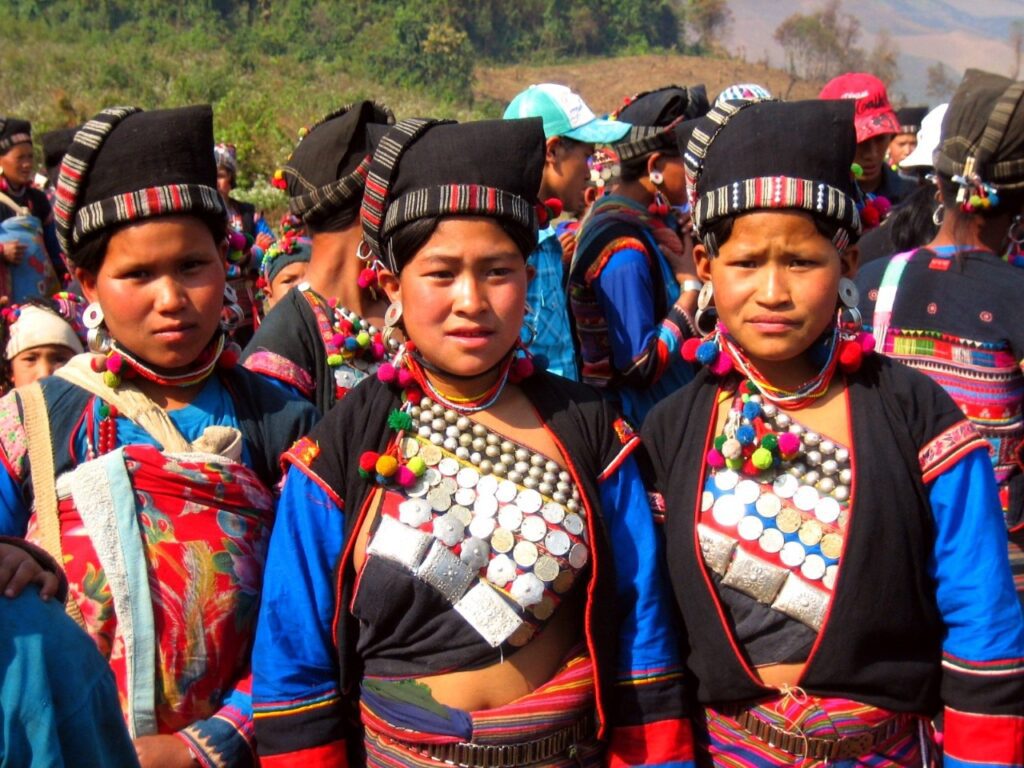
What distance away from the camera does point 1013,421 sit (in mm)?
3469

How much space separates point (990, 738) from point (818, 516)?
579 millimetres

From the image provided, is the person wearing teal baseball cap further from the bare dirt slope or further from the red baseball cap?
the bare dirt slope

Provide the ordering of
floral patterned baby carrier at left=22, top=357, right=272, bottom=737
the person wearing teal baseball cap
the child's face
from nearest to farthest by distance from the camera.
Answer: floral patterned baby carrier at left=22, top=357, right=272, bottom=737, the person wearing teal baseball cap, the child's face

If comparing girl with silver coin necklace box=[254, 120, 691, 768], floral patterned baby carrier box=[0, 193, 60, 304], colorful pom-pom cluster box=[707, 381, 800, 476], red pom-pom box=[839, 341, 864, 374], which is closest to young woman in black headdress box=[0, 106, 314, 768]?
girl with silver coin necklace box=[254, 120, 691, 768]

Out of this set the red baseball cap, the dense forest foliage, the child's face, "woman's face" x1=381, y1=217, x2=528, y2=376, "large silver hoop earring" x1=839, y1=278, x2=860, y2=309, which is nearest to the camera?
"woman's face" x1=381, y1=217, x2=528, y2=376

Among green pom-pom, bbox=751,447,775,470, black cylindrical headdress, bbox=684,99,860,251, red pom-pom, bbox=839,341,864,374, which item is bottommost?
green pom-pom, bbox=751,447,775,470

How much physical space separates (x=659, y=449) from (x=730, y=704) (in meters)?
0.60

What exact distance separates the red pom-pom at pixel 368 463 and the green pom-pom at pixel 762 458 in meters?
0.84

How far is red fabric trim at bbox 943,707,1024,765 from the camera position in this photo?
2303 millimetres

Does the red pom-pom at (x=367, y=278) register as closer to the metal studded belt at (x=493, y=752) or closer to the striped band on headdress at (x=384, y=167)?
the striped band on headdress at (x=384, y=167)

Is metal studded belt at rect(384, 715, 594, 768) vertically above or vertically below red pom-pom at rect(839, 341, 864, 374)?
below

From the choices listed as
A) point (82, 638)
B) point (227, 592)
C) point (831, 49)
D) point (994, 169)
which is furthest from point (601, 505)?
point (831, 49)

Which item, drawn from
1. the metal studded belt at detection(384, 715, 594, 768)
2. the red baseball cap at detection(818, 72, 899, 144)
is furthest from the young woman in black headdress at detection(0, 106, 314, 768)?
the red baseball cap at detection(818, 72, 899, 144)

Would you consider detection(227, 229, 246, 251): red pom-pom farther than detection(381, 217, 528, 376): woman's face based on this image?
Yes
